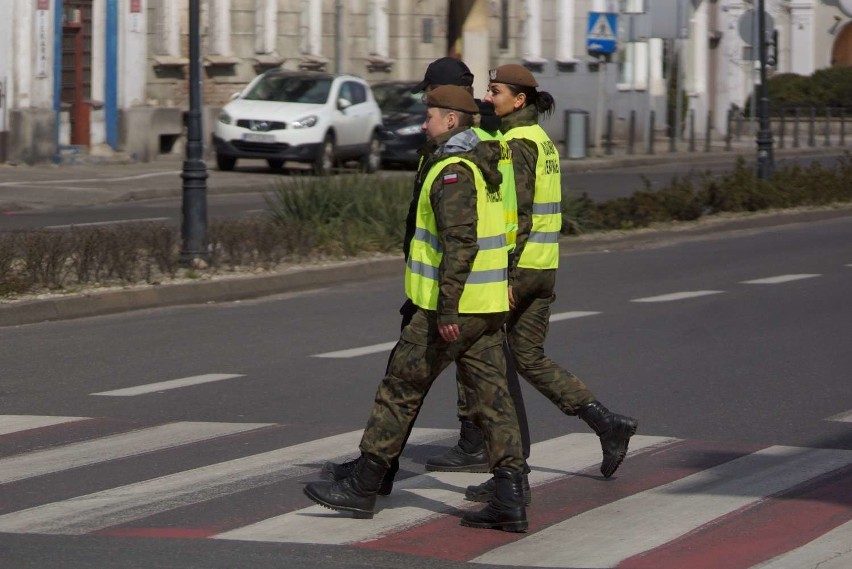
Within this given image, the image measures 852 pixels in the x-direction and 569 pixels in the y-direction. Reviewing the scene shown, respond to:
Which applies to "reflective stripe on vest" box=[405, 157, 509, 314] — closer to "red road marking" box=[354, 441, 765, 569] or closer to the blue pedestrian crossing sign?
"red road marking" box=[354, 441, 765, 569]

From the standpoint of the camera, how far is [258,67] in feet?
117

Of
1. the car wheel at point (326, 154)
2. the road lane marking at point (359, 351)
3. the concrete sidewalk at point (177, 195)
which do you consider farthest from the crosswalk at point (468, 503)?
the car wheel at point (326, 154)

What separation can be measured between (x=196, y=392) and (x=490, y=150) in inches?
147

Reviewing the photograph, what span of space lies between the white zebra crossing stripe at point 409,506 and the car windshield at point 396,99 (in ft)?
83.1

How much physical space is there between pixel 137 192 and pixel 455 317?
61.4ft

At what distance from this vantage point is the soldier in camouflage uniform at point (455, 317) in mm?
6453

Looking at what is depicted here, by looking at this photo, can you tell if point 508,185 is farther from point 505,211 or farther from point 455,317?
point 455,317

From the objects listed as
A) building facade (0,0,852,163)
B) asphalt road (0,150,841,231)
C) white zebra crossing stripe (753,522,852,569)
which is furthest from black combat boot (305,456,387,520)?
building facade (0,0,852,163)

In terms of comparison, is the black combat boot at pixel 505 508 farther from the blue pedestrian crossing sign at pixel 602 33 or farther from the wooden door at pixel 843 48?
the wooden door at pixel 843 48

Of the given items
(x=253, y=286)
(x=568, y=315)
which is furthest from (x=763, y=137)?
(x=568, y=315)

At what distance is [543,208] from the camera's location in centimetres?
756

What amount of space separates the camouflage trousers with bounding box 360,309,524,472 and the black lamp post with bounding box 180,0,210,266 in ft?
27.5

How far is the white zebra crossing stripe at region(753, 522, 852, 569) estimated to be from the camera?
20.1ft

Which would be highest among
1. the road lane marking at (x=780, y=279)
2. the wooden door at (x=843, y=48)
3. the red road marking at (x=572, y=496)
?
the wooden door at (x=843, y=48)
